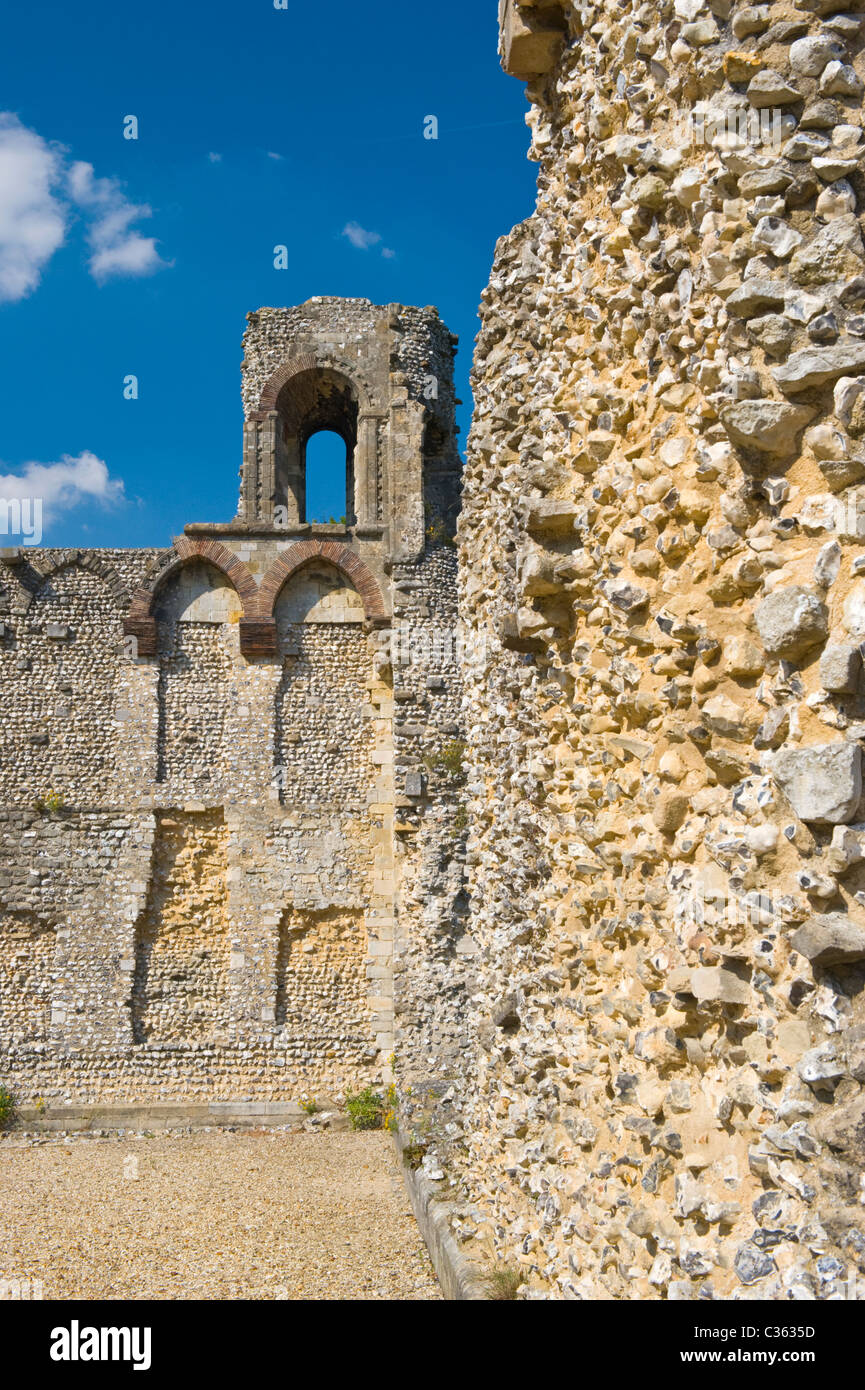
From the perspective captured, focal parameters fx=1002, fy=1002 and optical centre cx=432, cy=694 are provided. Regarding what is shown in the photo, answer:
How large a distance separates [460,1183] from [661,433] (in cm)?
453

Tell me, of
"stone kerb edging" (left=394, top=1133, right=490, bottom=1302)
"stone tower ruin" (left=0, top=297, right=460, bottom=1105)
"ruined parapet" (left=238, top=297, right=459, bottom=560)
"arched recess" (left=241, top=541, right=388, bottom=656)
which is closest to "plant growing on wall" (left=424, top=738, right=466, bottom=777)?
"stone tower ruin" (left=0, top=297, right=460, bottom=1105)

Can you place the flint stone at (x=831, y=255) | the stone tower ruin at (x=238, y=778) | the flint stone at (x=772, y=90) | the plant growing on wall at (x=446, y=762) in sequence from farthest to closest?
the stone tower ruin at (x=238, y=778) < the plant growing on wall at (x=446, y=762) < the flint stone at (x=772, y=90) < the flint stone at (x=831, y=255)

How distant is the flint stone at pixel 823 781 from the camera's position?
1.87 meters

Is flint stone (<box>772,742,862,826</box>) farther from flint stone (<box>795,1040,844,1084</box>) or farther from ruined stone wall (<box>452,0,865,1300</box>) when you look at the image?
flint stone (<box>795,1040,844,1084</box>)

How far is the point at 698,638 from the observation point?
2385 mm

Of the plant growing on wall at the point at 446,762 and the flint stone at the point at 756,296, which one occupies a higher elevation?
the flint stone at the point at 756,296

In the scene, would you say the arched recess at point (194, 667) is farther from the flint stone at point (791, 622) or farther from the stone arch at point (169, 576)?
the flint stone at point (791, 622)

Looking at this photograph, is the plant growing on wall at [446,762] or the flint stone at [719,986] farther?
the plant growing on wall at [446,762]

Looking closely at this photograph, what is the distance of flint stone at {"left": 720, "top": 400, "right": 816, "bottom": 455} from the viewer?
2.10 metres

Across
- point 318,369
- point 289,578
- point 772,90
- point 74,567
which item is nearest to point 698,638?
point 772,90

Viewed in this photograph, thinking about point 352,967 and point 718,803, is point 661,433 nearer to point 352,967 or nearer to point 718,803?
point 718,803

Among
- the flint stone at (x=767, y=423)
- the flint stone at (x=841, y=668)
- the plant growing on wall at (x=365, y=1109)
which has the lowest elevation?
the plant growing on wall at (x=365, y=1109)

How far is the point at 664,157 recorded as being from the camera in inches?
99.1

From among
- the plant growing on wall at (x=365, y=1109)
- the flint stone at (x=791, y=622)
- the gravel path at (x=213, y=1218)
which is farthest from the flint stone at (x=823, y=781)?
the plant growing on wall at (x=365, y=1109)
